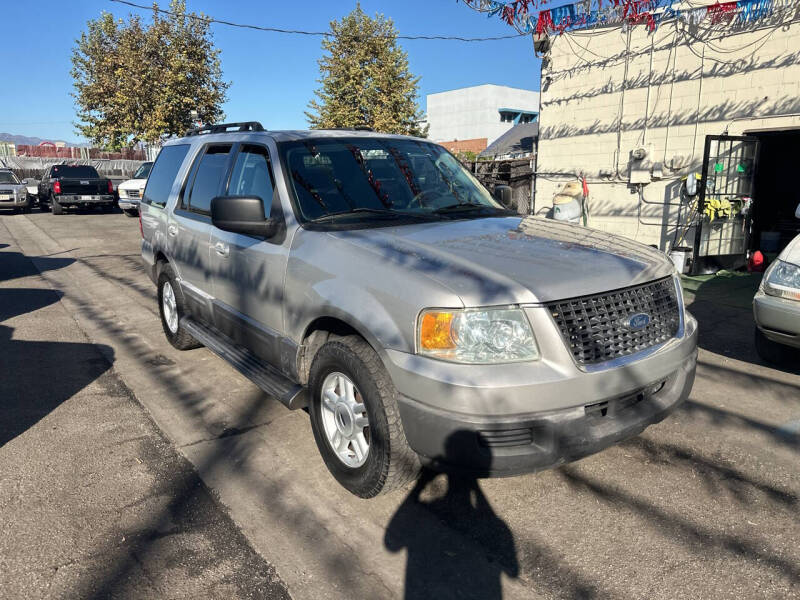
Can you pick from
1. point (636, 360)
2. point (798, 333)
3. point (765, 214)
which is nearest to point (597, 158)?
point (765, 214)

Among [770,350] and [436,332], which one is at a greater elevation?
[436,332]

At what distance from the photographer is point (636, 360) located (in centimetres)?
270

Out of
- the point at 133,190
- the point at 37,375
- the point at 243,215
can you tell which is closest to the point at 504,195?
the point at 243,215

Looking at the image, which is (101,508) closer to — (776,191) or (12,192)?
(776,191)

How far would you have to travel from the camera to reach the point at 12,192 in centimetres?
2133

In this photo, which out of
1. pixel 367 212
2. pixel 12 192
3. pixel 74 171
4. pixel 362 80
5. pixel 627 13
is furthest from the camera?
pixel 362 80

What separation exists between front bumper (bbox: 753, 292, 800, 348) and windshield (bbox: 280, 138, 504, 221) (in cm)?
216

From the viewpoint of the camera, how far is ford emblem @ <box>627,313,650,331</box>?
9.02 feet

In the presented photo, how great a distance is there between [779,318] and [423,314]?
324cm

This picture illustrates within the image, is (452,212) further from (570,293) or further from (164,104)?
(164,104)

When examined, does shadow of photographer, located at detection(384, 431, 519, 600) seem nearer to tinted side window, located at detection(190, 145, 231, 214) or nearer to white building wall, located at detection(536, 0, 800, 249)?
tinted side window, located at detection(190, 145, 231, 214)

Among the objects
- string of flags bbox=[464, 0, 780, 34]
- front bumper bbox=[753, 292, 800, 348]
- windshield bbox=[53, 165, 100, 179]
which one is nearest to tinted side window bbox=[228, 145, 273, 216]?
front bumper bbox=[753, 292, 800, 348]

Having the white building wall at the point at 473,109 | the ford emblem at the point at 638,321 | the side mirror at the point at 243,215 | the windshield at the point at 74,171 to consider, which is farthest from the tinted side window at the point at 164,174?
the white building wall at the point at 473,109

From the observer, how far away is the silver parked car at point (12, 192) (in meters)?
21.3
